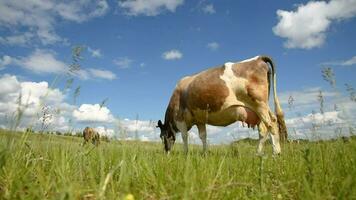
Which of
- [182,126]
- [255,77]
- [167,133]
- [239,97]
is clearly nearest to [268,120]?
[239,97]

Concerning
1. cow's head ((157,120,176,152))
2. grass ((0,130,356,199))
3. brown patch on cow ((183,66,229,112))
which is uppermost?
brown patch on cow ((183,66,229,112))

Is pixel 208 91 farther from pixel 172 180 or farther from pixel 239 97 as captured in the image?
pixel 172 180

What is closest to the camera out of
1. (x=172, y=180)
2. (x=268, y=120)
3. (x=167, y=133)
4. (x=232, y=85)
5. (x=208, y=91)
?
(x=172, y=180)

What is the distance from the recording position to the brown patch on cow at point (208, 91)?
36.0 ft

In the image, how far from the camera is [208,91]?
11.3m

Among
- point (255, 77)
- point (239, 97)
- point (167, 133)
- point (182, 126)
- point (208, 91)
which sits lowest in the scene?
point (167, 133)

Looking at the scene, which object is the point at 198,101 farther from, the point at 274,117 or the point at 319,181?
the point at 319,181

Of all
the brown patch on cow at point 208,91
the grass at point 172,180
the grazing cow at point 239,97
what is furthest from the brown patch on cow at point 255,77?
the grass at point 172,180

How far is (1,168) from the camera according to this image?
3139 millimetres

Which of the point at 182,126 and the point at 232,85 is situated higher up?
the point at 232,85

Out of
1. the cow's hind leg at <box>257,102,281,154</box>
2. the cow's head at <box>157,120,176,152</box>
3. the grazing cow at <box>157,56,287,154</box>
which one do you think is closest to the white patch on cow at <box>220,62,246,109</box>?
the grazing cow at <box>157,56,287,154</box>

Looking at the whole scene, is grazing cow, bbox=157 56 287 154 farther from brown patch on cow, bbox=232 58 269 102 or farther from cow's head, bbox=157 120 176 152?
cow's head, bbox=157 120 176 152

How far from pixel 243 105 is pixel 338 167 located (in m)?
7.12

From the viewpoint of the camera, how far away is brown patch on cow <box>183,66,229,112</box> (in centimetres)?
1097
